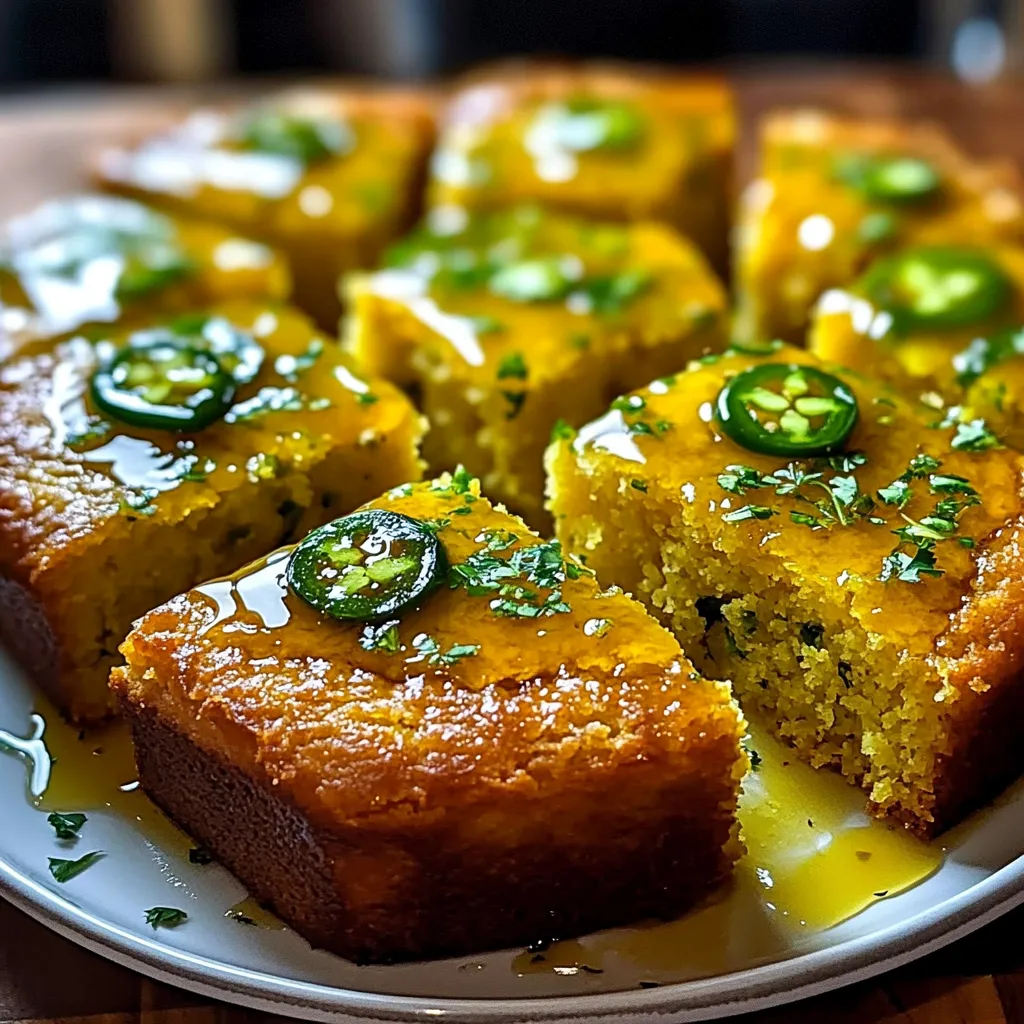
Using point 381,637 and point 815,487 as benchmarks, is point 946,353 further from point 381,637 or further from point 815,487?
point 381,637

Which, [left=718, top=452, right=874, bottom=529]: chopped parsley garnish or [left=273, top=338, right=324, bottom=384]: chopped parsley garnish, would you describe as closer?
[left=718, top=452, right=874, bottom=529]: chopped parsley garnish

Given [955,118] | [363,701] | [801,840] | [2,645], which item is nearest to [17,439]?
[2,645]

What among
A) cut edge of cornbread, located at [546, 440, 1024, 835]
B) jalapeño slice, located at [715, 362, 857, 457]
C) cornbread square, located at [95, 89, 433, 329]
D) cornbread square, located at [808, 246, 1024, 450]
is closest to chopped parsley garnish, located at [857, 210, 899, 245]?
cornbread square, located at [808, 246, 1024, 450]

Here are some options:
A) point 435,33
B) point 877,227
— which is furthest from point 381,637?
point 435,33

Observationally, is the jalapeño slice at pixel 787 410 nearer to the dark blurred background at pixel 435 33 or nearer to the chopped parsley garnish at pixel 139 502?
the chopped parsley garnish at pixel 139 502

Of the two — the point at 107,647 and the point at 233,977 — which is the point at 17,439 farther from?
the point at 233,977

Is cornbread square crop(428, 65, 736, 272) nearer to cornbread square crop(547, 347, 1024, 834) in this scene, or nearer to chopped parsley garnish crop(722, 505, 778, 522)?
cornbread square crop(547, 347, 1024, 834)
